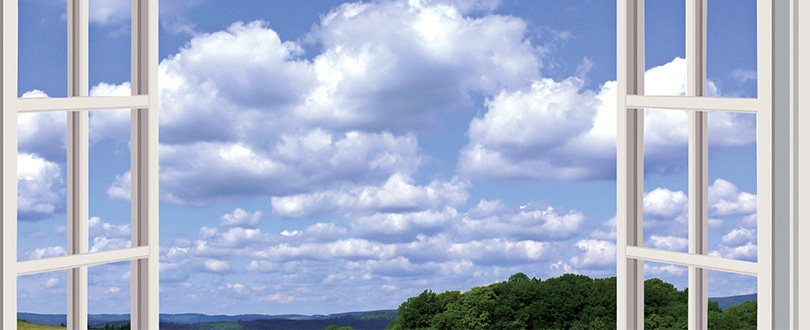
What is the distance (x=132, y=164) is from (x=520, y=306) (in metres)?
5.03

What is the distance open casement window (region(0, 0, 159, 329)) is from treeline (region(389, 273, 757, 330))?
467 cm

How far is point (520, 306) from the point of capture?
22.6 ft

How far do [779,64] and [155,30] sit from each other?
1.77 meters

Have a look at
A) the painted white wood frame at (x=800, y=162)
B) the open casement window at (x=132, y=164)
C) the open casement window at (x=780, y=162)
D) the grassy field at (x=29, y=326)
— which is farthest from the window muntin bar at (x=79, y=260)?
the grassy field at (x=29, y=326)

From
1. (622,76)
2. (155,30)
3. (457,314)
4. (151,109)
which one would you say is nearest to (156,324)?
(151,109)

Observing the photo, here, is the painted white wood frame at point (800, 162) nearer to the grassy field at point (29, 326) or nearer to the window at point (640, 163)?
the window at point (640, 163)

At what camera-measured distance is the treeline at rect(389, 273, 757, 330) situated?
677 centimetres

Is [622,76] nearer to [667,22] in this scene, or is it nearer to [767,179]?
[767,179]

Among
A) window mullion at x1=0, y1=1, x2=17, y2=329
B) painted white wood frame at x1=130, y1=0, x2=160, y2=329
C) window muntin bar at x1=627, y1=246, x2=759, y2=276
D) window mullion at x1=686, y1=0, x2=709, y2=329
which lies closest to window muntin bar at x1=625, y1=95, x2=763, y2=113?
window mullion at x1=686, y1=0, x2=709, y2=329

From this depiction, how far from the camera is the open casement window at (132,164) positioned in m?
A: 2.22

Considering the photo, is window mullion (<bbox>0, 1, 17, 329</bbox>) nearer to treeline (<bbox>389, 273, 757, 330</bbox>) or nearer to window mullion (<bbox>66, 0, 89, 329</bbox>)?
window mullion (<bbox>66, 0, 89, 329</bbox>)

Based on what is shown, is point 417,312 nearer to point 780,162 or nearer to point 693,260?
point 693,260

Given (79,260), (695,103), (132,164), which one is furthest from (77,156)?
(695,103)

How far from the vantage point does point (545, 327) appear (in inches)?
268
